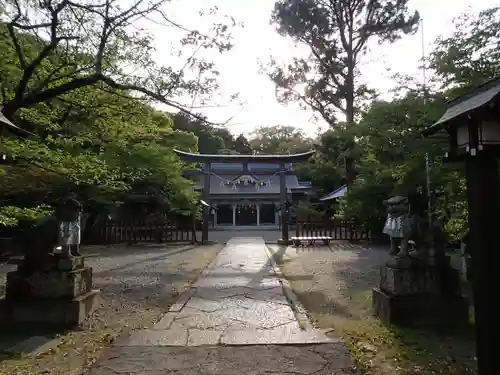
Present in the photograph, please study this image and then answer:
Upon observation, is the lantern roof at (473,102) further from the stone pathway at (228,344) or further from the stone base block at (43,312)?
the stone base block at (43,312)

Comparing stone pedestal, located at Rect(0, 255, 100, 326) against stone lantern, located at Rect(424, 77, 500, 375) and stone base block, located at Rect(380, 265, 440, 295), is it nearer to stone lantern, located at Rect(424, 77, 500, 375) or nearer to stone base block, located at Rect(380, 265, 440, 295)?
stone base block, located at Rect(380, 265, 440, 295)

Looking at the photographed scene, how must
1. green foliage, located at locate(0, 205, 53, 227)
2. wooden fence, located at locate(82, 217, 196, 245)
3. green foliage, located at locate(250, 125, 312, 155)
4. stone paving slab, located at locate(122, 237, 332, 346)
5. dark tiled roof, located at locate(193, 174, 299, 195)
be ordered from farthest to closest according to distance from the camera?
green foliage, located at locate(250, 125, 312, 155), dark tiled roof, located at locate(193, 174, 299, 195), wooden fence, located at locate(82, 217, 196, 245), green foliage, located at locate(0, 205, 53, 227), stone paving slab, located at locate(122, 237, 332, 346)

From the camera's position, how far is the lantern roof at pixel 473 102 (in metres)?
2.80

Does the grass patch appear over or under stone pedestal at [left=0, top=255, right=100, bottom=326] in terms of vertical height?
under

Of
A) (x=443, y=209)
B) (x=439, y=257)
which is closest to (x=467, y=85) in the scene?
(x=443, y=209)

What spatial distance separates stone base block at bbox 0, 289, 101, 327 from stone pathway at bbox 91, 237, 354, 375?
1.17 meters

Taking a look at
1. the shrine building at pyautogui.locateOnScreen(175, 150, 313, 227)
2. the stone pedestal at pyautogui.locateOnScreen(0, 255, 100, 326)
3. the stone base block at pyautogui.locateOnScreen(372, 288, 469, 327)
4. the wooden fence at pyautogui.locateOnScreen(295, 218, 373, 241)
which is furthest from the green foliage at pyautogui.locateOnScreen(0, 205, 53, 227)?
the shrine building at pyautogui.locateOnScreen(175, 150, 313, 227)

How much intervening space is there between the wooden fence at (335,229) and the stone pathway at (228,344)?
12.4 m

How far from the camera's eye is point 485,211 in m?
2.84

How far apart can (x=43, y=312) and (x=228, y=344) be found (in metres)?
2.87

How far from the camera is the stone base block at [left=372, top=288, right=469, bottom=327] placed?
5.21m

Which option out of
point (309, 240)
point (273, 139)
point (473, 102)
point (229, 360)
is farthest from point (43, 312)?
point (273, 139)

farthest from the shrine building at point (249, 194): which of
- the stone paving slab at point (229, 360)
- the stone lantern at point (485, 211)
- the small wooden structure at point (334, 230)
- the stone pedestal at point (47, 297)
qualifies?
the stone lantern at point (485, 211)

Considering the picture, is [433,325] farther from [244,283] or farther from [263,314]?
[244,283]
